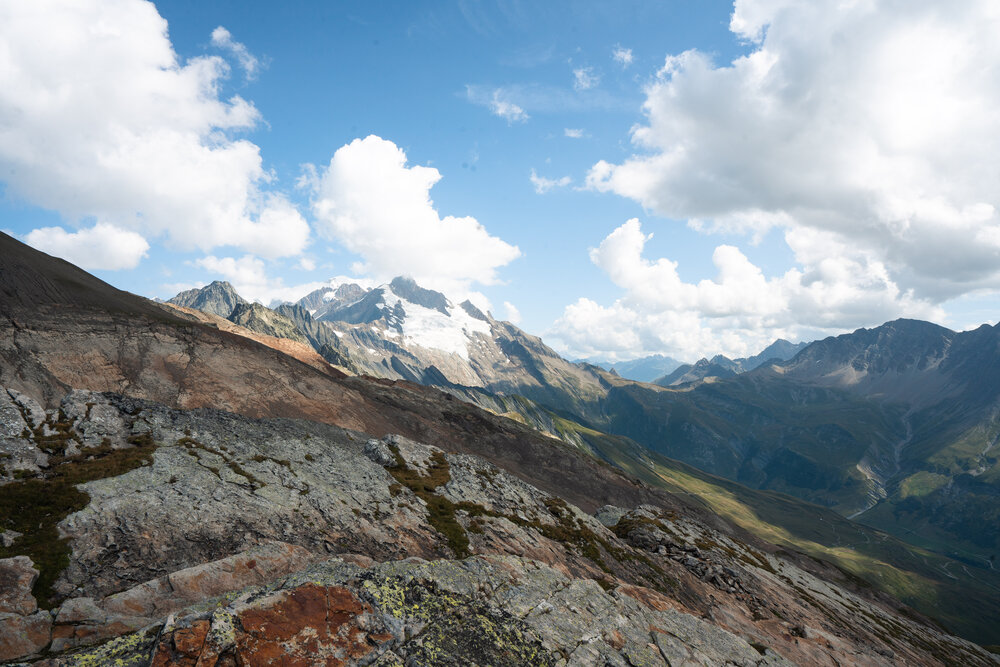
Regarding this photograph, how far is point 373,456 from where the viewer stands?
49.5 m

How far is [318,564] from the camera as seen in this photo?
1888cm

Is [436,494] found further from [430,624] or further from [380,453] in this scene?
[430,624]

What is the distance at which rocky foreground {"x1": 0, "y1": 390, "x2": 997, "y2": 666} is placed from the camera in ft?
50.0

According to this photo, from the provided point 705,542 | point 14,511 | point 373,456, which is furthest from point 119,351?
point 705,542

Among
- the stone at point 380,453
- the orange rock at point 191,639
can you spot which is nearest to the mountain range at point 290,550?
the orange rock at point 191,639

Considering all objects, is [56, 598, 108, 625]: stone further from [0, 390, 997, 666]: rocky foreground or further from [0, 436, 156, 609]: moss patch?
[0, 436, 156, 609]: moss patch

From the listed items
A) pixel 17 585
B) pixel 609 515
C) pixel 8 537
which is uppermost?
pixel 8 537

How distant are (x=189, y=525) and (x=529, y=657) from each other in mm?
22494

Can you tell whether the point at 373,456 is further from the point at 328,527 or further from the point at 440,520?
the point at 328,527

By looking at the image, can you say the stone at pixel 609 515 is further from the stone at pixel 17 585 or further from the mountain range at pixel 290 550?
the stone at pixel 17 585

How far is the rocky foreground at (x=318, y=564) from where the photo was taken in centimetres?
1524

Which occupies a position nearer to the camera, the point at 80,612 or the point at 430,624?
the point at 430,624

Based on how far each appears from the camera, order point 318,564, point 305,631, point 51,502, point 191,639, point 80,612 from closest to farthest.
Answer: point 191,639 < point 305,631 < point 80,612 < point 318,564 < point 51,502

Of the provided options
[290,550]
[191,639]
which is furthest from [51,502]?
[191,639]
